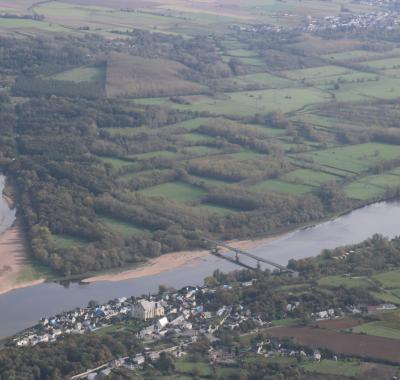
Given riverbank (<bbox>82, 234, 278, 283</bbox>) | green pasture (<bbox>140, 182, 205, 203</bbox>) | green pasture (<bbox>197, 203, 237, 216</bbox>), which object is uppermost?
green pasture (<bbox>140, 182, 205, 203</bbox>)

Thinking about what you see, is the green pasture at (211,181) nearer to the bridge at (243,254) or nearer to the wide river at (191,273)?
the wide river at (191,273)

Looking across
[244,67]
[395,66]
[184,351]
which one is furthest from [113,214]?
[395,66]

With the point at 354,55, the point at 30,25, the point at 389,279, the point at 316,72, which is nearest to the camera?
the point at 389,279

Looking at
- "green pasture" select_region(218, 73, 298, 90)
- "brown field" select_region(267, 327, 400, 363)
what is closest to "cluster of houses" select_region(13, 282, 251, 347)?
"brown field" select_region(267, 327, 400, 363)

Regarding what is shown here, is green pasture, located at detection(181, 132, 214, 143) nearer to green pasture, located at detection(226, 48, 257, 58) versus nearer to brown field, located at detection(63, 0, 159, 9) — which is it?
green pasture, located at detection(226, 48, 257, 58)

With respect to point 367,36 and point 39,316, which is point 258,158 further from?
point 367,36

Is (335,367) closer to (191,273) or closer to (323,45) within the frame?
(191,273)

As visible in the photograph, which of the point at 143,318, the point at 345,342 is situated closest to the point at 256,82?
the point at 143,318
